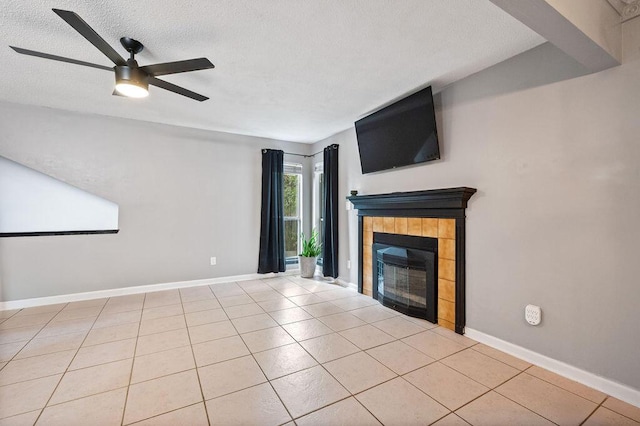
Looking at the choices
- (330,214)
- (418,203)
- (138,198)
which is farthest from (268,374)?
(138,198)

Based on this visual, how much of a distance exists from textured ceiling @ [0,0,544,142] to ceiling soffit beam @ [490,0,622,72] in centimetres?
39

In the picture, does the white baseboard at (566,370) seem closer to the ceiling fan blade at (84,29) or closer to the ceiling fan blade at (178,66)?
the ceiling fan blade at (178,66)

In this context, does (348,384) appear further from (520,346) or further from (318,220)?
(318,220)

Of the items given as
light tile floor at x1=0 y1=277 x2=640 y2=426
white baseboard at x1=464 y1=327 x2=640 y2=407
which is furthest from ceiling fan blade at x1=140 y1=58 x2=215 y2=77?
white baseboard at x1=464 y1=327 x2=640 y2=407

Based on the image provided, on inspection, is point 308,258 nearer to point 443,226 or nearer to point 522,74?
point 443,226

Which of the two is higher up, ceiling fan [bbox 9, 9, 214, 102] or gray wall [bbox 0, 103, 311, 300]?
ceiling fan [bbox 9, 9, 214, 102]

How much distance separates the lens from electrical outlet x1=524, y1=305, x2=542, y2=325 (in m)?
2.10

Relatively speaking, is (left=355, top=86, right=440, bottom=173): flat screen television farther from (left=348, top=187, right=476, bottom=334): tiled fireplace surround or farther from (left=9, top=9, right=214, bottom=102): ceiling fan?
(left=9, top=9, right=214, bottom=102): ceiling fan

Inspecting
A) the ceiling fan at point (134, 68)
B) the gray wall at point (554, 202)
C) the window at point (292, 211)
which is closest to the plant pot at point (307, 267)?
the window at point (292, 211)

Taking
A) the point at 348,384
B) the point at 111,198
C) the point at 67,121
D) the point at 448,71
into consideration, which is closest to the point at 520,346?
the point at 348,384

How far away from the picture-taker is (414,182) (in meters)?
3.19

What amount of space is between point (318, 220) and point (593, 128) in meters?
4.02

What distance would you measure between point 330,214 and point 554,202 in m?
2.96

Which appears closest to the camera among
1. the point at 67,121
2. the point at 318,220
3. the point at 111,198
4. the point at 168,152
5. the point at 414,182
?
the point at 414,182
